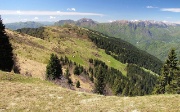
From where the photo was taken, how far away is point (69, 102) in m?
22.3

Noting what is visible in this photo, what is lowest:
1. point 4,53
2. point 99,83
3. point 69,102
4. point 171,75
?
point 99,83

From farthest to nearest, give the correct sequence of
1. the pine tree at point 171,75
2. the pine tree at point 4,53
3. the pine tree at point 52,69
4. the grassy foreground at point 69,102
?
the pine tree at point 52,69
the pine tree at point 171,75
the pine tree at point 4,53
the grassy foreground at point 69,102

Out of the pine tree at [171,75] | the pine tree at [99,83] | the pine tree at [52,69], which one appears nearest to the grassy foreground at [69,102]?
the pine tree at [171,75]

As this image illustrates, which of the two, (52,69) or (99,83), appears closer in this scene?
(52,69)

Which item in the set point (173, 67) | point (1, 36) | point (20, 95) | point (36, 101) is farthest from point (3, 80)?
point (173, 67)

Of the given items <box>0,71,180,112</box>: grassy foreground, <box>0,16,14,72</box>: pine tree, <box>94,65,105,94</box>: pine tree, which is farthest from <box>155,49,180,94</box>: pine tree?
<box>0,16,14,72</box>: pine tree

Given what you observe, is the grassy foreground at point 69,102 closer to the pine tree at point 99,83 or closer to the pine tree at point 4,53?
the pine tree at point 4,53

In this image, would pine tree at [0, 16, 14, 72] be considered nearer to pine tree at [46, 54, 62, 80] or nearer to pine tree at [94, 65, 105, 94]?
pine tree at [46, 54, 62, 80]

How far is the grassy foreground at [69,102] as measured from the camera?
64.8 ft

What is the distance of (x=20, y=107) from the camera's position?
20.3 m

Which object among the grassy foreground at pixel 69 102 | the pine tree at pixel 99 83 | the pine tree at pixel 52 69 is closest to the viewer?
the grassy foreground at pixel 69 102

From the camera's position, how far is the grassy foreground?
19750mm

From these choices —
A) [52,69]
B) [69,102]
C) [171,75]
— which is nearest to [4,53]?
[52,69]

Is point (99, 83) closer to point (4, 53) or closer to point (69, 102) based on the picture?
point (4, 53)
